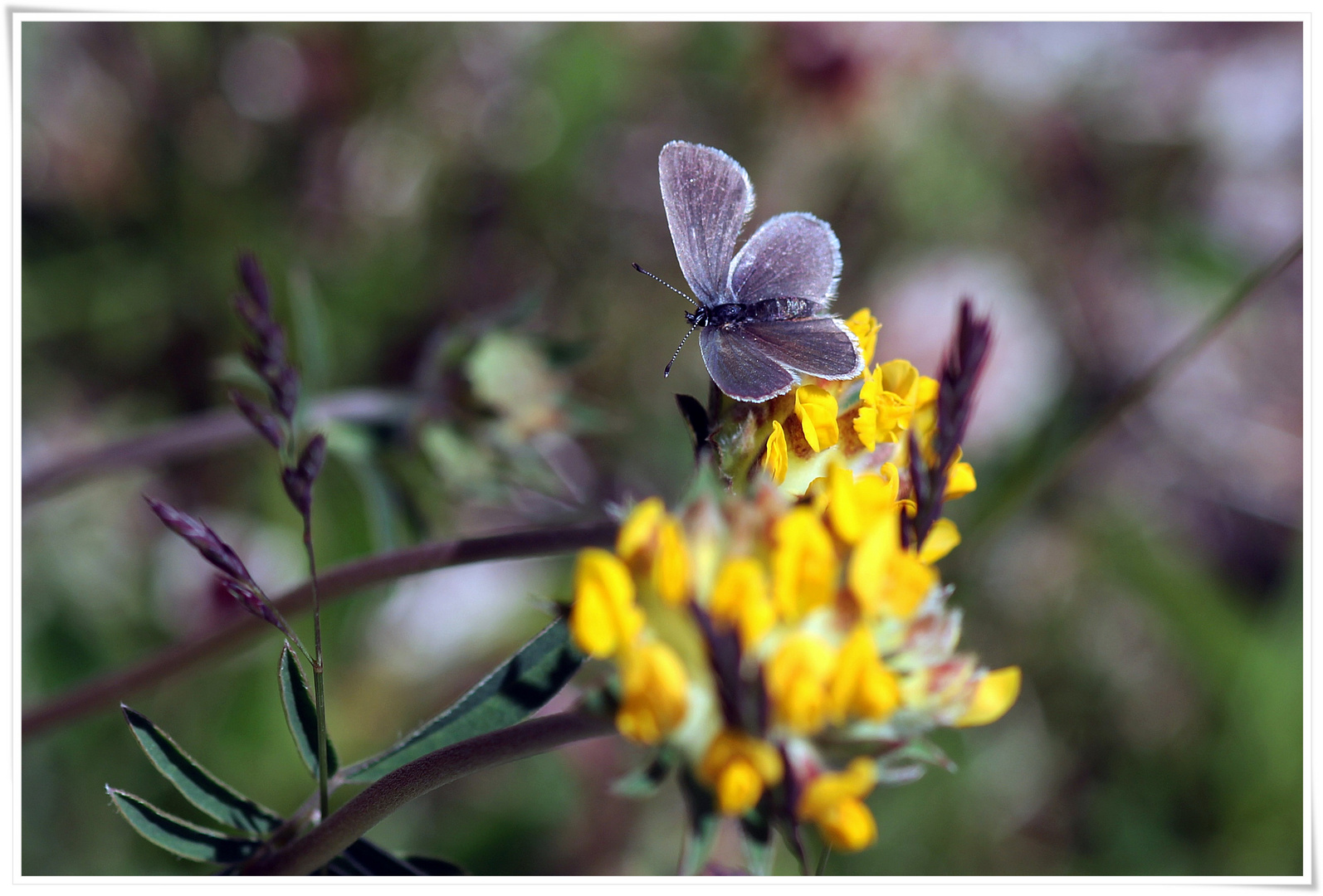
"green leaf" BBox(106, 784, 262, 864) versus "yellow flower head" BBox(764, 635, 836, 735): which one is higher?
"yellow flower head" BBox(764, 635, 836, 735)

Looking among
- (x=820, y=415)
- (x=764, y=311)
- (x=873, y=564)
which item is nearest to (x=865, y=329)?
(x=820, y=415)

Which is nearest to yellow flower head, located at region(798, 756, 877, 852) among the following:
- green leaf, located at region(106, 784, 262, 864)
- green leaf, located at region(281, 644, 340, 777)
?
green leaf, located at region(281, 644, 340, 777)

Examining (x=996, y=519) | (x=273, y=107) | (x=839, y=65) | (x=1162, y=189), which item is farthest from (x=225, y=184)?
(x=1162, y=189)

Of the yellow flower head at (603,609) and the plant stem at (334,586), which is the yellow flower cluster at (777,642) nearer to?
the yellow flower head at (603,609)

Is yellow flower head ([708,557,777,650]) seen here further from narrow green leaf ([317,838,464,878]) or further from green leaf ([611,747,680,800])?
→ narrow green leaf ([317,838,464,878])

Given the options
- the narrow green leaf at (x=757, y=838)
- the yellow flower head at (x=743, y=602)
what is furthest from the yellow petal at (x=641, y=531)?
the narrow green leaf at (x=757, y=838)

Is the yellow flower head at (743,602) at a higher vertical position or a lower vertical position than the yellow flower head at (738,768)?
higher
